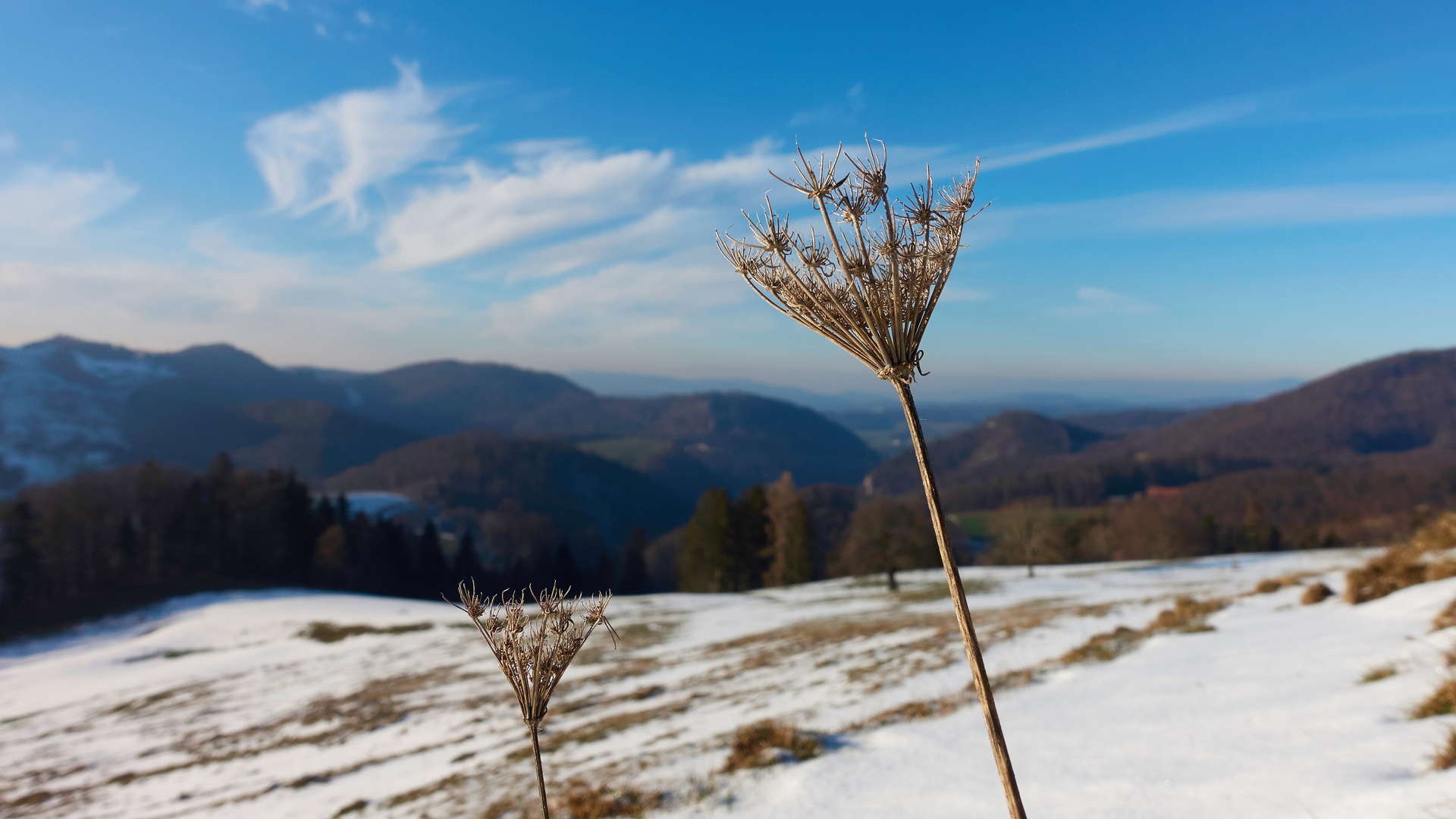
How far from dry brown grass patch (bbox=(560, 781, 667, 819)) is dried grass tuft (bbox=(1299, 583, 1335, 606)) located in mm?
14234

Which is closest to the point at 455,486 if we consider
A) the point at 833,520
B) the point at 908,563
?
the point at 833,520

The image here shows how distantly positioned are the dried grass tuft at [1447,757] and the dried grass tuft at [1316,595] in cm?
1081

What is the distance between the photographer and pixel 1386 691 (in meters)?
6.57

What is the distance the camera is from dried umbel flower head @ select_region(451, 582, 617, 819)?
3.37 metres

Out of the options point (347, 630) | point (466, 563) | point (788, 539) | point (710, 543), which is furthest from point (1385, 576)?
point (466, 563)

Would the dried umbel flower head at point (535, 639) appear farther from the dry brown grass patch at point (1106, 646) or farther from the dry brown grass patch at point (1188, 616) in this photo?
the dry brown grass patch at point (1188, 616)

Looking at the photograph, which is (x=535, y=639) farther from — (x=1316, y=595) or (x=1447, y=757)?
(x=1316, y=595)

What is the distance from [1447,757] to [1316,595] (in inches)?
447

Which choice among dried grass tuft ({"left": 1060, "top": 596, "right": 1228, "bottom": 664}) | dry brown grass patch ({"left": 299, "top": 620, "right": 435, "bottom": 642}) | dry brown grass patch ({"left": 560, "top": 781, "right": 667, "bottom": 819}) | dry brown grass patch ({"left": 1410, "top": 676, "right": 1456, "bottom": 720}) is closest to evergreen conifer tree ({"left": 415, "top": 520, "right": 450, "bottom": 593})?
dry brown grass patch ({"left": 299, "top": 620, "right": 435, "bottom": 642})

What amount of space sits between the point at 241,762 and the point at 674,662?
11.8m

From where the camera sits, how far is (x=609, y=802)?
862 cm

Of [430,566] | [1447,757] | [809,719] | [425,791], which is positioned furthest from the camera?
[430,566]

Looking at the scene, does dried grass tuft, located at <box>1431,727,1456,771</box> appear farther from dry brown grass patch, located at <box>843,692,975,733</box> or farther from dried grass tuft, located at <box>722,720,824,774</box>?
dried grass tuft, located at <box>722,720,824,774</box>

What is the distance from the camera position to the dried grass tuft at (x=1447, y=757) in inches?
182
